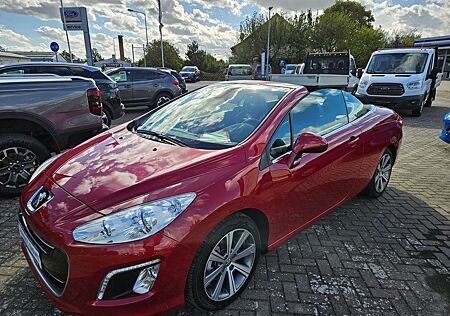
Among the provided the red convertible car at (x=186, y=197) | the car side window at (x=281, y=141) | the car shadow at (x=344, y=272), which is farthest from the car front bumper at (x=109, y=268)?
the car side window at (x=281, y=141)

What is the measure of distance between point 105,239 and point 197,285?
2.17 ft

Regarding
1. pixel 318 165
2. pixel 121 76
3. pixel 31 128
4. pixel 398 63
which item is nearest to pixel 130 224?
pixel 318 165

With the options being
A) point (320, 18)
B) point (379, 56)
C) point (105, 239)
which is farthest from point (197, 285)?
point (320, 18)

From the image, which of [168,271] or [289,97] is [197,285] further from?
[289,97]

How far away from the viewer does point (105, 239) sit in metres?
1.61

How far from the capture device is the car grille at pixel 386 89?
33.5 ft

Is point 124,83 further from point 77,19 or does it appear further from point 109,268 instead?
point 77,19

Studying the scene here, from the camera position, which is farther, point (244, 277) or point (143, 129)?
point (143, 129)

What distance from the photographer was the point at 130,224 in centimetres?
166

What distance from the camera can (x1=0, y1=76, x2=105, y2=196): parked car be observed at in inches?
146

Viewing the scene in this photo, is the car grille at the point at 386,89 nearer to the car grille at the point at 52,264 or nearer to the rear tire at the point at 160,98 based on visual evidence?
the rear tire at the point at 160,98

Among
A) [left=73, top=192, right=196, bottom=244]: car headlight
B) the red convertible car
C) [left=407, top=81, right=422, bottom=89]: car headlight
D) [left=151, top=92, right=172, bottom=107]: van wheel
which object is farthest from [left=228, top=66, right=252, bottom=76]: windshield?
[left=73, top=192, right=196, bottom=244]: car headlight

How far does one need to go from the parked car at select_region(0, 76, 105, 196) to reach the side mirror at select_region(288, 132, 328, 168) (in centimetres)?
320

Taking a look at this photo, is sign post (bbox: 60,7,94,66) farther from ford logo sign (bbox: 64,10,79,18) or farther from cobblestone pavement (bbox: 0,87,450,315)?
cobblestone pavement (bbox: 0,87,450,315)
